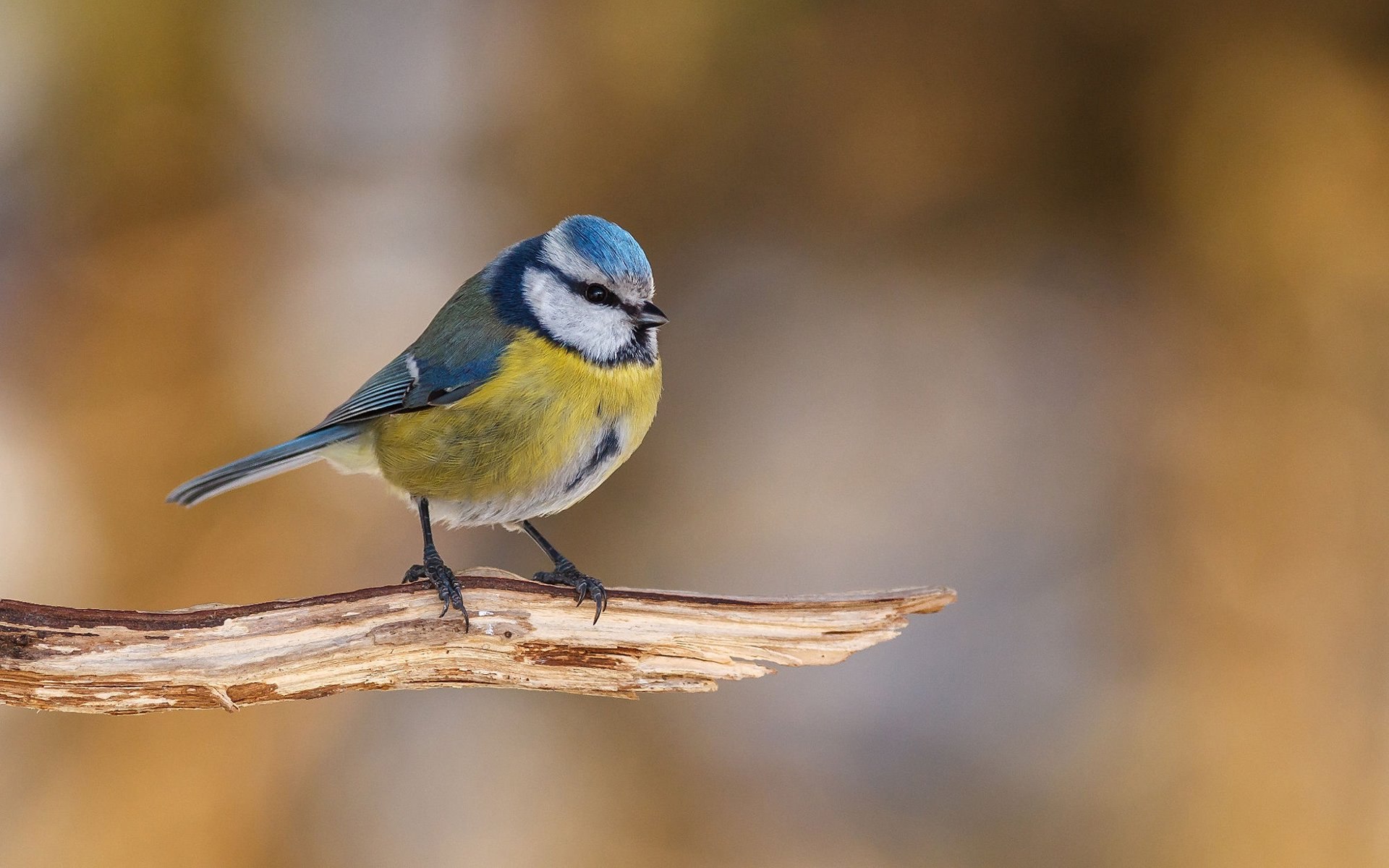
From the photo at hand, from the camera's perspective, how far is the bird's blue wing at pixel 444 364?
165cm

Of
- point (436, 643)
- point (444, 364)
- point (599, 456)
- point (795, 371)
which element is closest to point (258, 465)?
point (444, 364)

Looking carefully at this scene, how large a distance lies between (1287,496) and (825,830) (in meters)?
1.54

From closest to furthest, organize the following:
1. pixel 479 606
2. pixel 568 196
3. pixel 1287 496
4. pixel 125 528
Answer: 1. pixel 479 606
2. pixel 125 528
3. pixel 1287 496
4. pixel 568 196

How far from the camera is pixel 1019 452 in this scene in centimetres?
290

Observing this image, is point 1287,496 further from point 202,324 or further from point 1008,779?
point 202,324

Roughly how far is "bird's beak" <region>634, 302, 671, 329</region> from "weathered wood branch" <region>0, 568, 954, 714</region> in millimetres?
416

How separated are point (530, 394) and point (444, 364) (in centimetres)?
21

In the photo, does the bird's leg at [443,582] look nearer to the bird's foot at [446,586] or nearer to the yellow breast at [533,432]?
the bird's foot at [446,586]

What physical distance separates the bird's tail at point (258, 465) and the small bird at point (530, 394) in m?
0.02

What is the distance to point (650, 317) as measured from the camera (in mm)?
1597

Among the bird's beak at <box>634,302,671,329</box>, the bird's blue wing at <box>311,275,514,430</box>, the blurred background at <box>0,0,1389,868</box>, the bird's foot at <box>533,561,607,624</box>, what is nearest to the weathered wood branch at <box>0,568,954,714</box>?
the bird's foot at <box>533,561,607,624</box>

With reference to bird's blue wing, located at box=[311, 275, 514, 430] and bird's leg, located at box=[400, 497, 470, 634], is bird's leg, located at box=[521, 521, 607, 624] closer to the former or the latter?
bird's leg, located at box=[400, 497, 470, 634]

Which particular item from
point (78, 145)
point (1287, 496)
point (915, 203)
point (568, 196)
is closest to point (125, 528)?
point (78, 145)

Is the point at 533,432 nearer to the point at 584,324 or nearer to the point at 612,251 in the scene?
the point at 584,324
